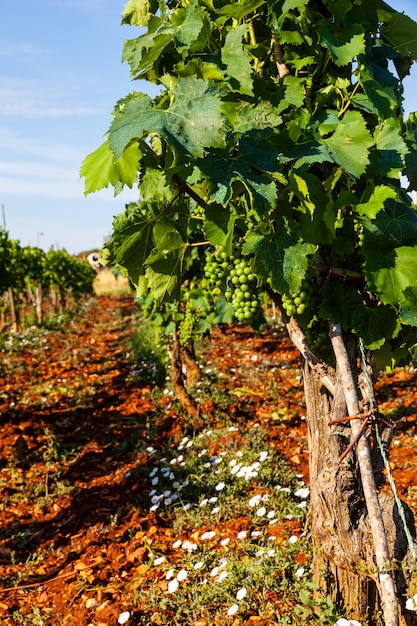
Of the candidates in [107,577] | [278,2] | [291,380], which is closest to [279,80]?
[278,2]

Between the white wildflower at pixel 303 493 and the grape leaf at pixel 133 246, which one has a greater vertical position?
the grape leaf at pixel 133 246

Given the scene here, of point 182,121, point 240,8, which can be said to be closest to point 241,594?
point 182,121

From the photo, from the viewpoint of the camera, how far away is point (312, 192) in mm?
2090

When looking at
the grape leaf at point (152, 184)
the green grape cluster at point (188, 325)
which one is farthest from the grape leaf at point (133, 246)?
the green grape cluster at point (188, 325)

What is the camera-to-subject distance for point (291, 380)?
7684 millimetres

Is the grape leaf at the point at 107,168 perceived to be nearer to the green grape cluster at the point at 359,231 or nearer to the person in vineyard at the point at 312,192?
the person in vineyard at the point at 312,192

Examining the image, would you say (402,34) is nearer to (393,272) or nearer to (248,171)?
(393,272)

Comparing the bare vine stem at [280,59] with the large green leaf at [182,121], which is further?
the bare vine stem at [280,59]

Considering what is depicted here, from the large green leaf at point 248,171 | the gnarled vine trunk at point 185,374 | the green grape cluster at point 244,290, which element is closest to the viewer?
the large green leaf at point 248,171

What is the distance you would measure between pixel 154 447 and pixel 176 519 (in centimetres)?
175

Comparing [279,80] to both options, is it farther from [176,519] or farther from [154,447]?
[154,447]

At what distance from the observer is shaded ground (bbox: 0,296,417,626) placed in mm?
3965

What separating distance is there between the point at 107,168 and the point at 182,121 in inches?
15.8

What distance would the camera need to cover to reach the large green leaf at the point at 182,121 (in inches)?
60.4
